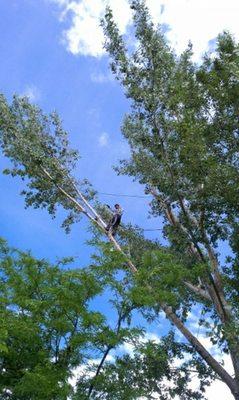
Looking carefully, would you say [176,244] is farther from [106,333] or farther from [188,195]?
[106,333]

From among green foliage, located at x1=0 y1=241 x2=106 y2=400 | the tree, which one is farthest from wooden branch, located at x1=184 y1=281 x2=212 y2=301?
green foliage, located at x1=0 y1=241 x2=106 y2=400

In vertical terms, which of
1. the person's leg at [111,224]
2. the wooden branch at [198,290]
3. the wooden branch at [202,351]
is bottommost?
the wooden branch at [202,351]

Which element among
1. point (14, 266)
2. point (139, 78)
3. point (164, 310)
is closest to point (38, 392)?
point (14, 266)

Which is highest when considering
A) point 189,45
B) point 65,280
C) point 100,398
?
point 189,45

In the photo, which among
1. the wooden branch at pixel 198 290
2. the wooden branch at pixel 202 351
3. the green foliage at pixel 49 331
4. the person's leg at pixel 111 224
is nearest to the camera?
the green foliage at pixel 49 331

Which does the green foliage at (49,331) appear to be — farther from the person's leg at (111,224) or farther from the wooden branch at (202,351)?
the person's leg at (111,224)

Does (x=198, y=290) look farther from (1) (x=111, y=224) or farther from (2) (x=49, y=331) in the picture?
(2) (x=49, y=331)

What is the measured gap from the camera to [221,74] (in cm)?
1575

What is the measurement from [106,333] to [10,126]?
12.2 m

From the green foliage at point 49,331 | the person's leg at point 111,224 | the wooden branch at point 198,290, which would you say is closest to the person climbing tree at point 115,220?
the person's leg at point 111,224

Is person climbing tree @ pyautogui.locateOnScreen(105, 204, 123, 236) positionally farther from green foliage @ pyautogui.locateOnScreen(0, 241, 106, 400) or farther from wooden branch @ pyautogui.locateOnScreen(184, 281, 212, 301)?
green foliage @ pyautogui.locateOnScreen(0, 241, 106, 400)

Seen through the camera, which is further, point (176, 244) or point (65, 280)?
point (176, 244)

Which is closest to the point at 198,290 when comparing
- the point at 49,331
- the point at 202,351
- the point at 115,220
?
the point at 202,351

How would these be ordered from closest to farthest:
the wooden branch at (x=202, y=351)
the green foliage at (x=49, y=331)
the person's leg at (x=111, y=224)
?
the green foliage at (x=49, y=331)
the wooden branch at (x=202, y=351)
the person's leg at (x=111, y=224)
